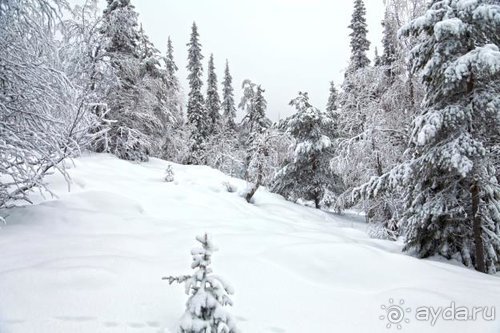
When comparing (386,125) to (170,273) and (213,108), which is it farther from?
(213,108)

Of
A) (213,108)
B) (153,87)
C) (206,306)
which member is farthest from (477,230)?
(213,108)

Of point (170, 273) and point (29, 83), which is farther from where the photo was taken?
point (29, 83)

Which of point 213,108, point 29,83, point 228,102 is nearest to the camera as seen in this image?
point 29,83

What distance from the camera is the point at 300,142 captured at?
1803cm

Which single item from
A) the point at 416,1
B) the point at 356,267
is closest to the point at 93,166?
the point at 356,267

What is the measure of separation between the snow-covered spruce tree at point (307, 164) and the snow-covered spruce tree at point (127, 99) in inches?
315

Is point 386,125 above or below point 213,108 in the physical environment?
below

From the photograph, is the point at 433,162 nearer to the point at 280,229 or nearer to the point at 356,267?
the point at 356,267

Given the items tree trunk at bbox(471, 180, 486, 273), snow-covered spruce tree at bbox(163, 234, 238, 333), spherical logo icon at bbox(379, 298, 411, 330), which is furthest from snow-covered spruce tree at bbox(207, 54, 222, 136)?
snow-covered spruce tree at bbox(163, 234, 238, 333)

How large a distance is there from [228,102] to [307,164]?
20525 mm

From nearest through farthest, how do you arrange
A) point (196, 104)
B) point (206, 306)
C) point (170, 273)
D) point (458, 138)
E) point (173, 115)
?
point (206, 306) < point (170, 273) < point (458, 138) < point (173, 115) < point (196, 104)

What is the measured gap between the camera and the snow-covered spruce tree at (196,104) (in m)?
30.7

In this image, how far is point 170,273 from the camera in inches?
165

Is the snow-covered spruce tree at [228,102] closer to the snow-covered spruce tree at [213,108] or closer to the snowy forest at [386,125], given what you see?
the snow-covered spruce tree at [213,108]
